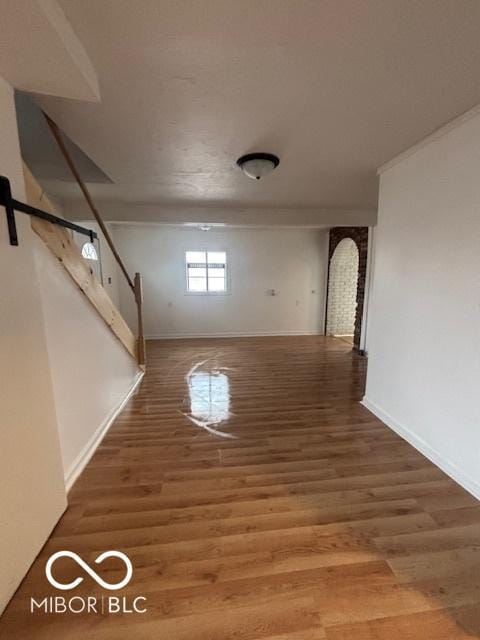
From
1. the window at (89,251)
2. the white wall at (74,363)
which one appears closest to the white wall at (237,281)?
the window at (89,251)

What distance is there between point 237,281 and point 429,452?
4.90 m

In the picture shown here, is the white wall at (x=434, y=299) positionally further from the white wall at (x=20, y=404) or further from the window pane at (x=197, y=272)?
the window pane at (x=197, y=272)

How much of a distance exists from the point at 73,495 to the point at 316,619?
1.52m

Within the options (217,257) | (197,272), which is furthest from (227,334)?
(217,257)

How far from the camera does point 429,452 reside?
2.18 m

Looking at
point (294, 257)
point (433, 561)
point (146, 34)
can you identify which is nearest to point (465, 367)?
point (433, 561)

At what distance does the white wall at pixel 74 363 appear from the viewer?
1791mm

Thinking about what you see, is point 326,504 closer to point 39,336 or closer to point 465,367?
point 465,367

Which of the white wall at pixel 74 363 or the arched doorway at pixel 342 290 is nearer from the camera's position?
the white wall at pixel 74 363

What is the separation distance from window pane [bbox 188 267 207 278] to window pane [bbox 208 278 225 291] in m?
0.19

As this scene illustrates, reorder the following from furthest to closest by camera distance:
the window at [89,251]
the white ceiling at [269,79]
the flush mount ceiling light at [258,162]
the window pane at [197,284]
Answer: the window pane at [197,284], the window at [89,251], the flush mount ceiling light at [258,162], the white ceiling at [269,79]

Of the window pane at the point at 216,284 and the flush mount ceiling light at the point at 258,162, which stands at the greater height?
the flush mount ceiling light at the point at 258,162

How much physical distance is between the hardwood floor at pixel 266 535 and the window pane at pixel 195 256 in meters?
4.10

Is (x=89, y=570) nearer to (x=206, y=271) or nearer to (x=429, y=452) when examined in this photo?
(x=429, y=452)
